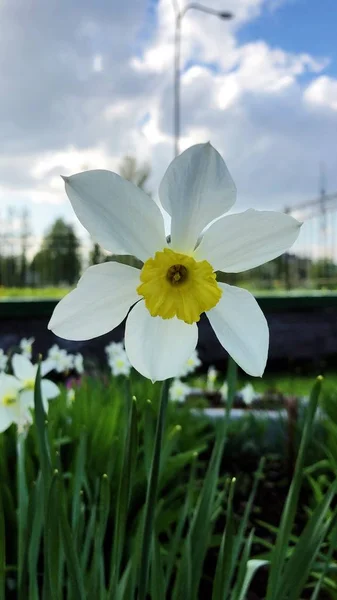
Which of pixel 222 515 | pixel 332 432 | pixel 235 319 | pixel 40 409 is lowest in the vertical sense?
pixel 222 515

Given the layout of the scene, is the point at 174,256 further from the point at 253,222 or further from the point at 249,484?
the point at 249,484

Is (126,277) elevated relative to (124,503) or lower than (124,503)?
elevated

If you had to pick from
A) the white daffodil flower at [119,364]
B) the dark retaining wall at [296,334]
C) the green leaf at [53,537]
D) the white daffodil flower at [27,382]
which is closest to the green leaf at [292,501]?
the green leaf at [53,537]

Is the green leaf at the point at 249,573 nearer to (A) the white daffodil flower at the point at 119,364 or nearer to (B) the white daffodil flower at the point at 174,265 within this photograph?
(B) the white daffodil flower at the point at 174,265

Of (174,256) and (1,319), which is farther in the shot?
(1,319)

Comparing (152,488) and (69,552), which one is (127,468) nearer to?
(152,488)

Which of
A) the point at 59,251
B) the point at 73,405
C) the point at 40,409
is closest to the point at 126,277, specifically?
the point at 40,409

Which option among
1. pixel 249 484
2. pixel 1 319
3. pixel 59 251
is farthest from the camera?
pixel 59 251

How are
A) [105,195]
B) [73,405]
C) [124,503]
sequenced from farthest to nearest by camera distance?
[73,405] < [124,503] < [105,195]
